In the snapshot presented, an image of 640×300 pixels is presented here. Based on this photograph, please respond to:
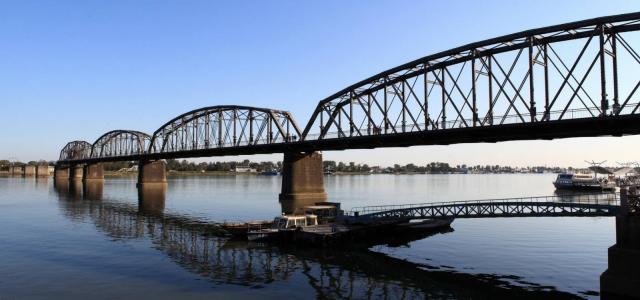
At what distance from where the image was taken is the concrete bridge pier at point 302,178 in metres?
89.9

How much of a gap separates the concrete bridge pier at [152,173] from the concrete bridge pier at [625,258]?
142 meters

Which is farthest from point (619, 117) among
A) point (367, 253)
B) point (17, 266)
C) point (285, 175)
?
point (285, 175)

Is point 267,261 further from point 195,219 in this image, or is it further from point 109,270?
point 195,219

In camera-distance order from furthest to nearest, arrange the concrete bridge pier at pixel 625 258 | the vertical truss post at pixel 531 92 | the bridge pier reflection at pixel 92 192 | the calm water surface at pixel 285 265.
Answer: the bridge pier reflection at pixel 92 192, the vertical truss post at pixel 531 92, the calm water surface at pixel 285 265, the concrete bridge pier at pixel 625 258

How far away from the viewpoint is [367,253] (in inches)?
1475

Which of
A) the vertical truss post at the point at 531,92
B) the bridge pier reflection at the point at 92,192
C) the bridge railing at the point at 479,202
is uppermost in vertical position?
the vertical truss post at the point at 531,92

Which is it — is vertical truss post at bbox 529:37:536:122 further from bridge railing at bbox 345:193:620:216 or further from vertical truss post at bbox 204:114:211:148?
vertical truss post at bbox 204:114:211:148

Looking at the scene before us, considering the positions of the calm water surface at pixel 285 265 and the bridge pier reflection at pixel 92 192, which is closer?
the calm water surface at pixel 285 265

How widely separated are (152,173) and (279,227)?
124 m

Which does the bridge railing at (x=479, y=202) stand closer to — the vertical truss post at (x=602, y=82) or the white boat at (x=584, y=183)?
the vertical truss post at (x=602, y=82)

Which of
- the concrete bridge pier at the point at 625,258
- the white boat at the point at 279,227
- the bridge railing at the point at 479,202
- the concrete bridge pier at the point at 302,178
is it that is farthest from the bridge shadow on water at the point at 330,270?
the concrete bridge pier at the point at 302,178

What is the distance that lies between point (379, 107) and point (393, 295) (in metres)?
54.1

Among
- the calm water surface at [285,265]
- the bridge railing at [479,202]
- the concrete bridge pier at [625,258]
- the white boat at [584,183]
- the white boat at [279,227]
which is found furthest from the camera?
the white boat at [584,183]

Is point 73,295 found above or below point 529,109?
below
